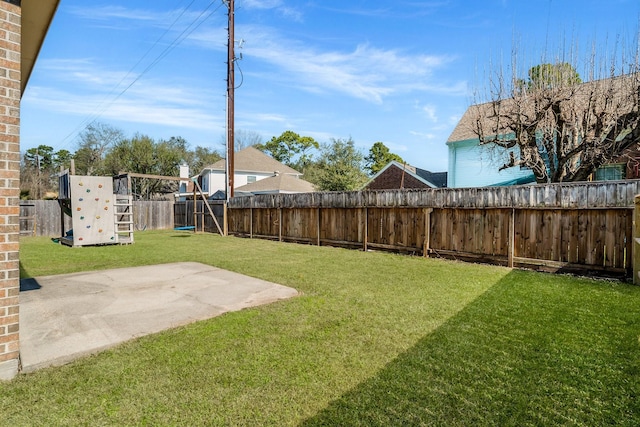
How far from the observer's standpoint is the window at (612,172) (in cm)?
1262

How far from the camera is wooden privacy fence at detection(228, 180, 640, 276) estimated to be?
6391 millimetres

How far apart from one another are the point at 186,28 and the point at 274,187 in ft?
36.6

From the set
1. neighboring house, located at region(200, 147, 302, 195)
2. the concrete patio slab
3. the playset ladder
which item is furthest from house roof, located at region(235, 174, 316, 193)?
the concrete patio slab

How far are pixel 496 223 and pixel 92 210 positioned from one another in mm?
12588

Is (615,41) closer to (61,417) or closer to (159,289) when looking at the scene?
(159,289)

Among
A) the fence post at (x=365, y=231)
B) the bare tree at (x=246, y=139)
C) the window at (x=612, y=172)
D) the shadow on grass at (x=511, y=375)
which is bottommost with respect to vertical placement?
the shadow on grass at (x=511, y=375)

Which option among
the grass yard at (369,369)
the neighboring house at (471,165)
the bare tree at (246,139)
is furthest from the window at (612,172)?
the bare tree at (246,139)

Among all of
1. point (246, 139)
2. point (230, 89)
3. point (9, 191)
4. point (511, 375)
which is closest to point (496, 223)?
point (511, 375)

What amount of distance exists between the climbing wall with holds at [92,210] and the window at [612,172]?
17.9 m

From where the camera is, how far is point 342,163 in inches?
909

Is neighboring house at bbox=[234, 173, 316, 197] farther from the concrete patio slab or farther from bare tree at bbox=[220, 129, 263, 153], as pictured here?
bare tree at bbox=[220, 129, 263, 153]

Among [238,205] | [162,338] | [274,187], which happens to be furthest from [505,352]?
[274,187]

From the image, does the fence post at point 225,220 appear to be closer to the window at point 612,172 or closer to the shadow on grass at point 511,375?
the shadow on grass at point 511,375

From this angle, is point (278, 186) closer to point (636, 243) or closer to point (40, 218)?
point (40, 218)
